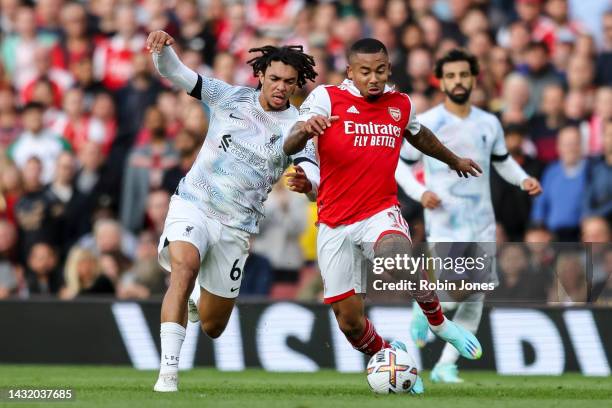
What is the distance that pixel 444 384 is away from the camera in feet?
40.8

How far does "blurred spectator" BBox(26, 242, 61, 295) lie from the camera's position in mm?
17031

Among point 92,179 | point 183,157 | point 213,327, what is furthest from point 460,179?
point 92,179

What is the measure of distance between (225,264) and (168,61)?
5.65ft

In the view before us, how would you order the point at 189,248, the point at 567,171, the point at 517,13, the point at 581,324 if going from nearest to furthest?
1. the point at 189,248
2. the point at 581,324
3. the point at 567,171
4. the point at 517,13

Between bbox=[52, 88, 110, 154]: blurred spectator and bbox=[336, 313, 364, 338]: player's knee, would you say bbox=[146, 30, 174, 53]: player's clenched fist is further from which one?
bbox=[52, 88, 110, 154]: blurred spectator

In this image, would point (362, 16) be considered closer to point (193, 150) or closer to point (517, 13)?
point (517, 13)

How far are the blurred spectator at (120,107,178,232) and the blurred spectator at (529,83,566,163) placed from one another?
439 cm

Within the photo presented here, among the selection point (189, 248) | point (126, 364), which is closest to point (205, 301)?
point (189, 248)

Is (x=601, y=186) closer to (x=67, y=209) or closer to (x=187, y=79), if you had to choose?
(x=187, y=79)

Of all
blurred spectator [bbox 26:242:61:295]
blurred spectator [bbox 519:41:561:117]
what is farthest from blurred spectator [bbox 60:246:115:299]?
blurred spectator [bbox 519:41:561:117]

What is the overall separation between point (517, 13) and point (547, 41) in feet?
2.73

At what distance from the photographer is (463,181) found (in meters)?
13.0

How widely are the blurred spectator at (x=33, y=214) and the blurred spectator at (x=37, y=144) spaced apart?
533mm

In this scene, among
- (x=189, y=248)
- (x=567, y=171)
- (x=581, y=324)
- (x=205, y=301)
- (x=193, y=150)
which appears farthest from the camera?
(x=193, y=150)
